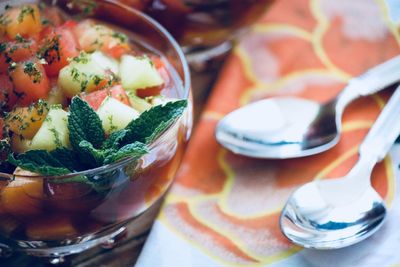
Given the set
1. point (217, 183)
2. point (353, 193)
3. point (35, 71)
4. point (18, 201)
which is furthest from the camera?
point (217, 183)

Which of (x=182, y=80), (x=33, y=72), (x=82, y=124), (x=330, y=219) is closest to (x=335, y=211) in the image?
(x=330, y=219)

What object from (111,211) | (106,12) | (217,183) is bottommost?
(217,183)

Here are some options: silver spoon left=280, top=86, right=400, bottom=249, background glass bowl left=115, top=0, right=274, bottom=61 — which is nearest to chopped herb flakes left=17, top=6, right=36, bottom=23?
background glass bowl left=115, top=0, right=274, bottom=61

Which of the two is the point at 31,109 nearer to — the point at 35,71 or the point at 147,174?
the point at 35,71

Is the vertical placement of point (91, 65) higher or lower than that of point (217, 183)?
higher

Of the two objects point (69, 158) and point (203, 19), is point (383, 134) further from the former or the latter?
point (69, 158)

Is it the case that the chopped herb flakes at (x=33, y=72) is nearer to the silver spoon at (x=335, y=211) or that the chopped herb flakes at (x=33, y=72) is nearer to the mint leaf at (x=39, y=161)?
the mint leaf at (x=39, y=161)

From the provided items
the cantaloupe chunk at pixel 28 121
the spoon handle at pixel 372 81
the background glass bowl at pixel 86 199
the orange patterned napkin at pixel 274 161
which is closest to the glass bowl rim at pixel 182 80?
the background glass bowl at pixel 86 199

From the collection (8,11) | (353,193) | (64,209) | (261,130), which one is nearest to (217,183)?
(261,130)
